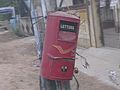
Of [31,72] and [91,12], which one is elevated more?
[91,12]

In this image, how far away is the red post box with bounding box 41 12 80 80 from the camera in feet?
14.4

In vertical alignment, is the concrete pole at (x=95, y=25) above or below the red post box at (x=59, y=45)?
below

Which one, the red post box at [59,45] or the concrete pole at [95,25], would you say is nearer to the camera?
the red post box at [59,45]

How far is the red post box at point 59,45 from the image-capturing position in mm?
4383

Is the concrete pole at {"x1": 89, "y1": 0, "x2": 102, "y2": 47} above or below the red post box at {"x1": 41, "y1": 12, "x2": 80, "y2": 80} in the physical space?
below

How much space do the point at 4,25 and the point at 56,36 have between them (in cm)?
3200

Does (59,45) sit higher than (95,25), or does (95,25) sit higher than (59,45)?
(59,45)

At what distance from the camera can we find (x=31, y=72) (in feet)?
34.4

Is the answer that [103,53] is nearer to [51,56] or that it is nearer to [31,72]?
[31,72]

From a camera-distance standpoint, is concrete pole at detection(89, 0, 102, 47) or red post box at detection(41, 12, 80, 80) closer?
red post box at detection(41, 12, 80, 80)

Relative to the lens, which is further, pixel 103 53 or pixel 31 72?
pixel 103 53

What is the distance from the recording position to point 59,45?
4.37 metres

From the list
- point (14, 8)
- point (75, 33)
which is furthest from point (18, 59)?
point (14, 8)

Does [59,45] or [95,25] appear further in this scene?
[95,25]
